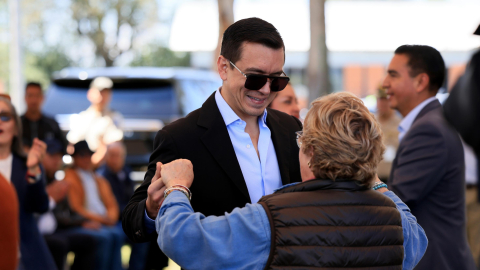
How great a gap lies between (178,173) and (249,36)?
795 mm

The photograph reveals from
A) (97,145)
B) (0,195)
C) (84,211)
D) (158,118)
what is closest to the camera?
(0,195)

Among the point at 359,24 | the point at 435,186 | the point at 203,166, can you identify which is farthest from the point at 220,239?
the point at 359,24

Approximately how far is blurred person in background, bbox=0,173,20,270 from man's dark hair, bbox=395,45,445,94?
2.73m

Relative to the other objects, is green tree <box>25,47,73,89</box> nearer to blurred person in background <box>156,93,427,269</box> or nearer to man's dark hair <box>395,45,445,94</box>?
man's dark hair <box>395,45,445,94</box>

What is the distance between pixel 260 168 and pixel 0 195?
142 centimetres

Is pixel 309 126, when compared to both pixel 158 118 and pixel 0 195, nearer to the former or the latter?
pixel 0 195

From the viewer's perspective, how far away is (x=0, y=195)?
10.0 feet

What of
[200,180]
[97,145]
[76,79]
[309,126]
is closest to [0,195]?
[200,180]

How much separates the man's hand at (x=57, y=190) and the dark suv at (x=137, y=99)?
1.94m

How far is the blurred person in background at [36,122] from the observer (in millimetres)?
7582

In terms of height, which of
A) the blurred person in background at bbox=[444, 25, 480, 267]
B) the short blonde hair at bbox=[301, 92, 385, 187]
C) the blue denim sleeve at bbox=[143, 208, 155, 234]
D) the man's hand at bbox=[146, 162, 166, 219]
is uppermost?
the blurred person in background at bbox=[444, 25, 480, 267]

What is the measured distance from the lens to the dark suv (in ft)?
26.8

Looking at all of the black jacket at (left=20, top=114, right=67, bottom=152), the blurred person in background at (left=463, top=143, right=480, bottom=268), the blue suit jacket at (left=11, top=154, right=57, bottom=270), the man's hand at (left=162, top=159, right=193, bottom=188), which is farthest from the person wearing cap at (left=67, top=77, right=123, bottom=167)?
the man's hand at (left=162, top=159, right=193, bottom=188)

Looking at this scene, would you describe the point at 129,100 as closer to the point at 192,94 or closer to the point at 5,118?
the point at 192,94
